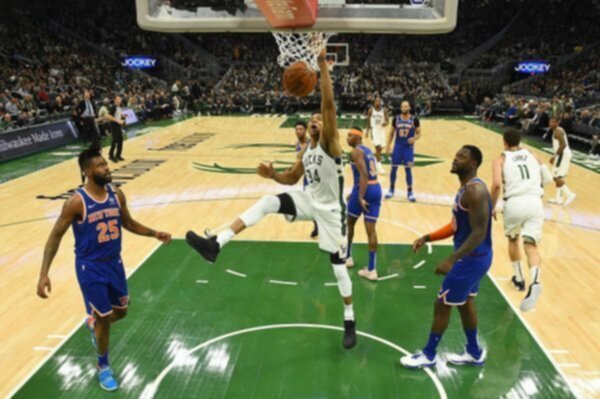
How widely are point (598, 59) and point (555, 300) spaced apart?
27.9 metres

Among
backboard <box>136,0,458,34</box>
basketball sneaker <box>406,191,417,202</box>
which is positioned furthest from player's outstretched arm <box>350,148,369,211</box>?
basketball sneaker <box>406,191,417,202</box>

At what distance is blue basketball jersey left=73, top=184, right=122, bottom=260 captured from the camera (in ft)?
13.1

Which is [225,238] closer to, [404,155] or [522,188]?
[522,188]

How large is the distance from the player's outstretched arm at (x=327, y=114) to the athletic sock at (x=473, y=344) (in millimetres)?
1937

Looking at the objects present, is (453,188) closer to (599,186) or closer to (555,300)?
(599,186)

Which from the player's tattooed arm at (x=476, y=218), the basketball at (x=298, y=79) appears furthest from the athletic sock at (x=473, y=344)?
the basketball at (x=298, y=79)

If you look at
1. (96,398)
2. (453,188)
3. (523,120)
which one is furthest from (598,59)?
(96,398)

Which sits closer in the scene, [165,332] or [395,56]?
[165,332]

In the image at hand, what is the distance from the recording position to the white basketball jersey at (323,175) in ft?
15.1

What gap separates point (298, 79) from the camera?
4.65 metres

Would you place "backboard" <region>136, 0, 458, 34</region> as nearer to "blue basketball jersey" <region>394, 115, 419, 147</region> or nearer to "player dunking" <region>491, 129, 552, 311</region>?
"player dunking" <region>491, 129, 552, 311</region>

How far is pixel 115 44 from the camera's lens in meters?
33.7

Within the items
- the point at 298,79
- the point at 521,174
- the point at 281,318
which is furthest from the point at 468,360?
the point at 298,79

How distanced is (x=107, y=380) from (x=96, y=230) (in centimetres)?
130
